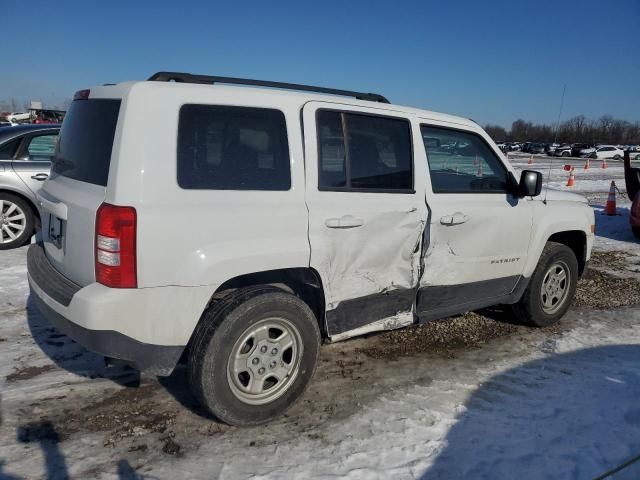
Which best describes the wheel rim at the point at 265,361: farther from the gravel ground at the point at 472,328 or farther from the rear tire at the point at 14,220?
the rear tire at the point at 14,220

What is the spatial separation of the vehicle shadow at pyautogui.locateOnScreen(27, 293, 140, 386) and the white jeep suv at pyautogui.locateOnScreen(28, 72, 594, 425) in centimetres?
82

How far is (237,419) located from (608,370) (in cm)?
295

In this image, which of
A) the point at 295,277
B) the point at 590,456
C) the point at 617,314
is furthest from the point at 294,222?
the point at 617,314

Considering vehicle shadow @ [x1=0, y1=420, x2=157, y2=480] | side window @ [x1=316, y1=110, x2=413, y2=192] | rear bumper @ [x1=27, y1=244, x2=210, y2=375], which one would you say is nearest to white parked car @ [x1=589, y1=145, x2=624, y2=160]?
side window @ [x1=316, y1=110, x2=413, y2=192]

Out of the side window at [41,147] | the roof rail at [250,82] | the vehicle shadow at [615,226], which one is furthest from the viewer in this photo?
the vehicle shadow at [615,226]

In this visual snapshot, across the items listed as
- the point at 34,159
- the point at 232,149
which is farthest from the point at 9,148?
the point at 232,149

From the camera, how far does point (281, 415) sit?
3.21 m

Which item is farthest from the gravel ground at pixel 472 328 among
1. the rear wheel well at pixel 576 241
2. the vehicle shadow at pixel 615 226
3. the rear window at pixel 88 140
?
the vehicle shadow at pixel 615 226

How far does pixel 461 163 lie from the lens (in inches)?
160

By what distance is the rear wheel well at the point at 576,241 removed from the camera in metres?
4.97

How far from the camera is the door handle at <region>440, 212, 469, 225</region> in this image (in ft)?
12.2

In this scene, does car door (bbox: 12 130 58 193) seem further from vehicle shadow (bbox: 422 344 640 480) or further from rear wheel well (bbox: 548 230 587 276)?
rear wheel well (bbox: 548 230 587 276)

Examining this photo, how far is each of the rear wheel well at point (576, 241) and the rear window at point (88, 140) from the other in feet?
13.3

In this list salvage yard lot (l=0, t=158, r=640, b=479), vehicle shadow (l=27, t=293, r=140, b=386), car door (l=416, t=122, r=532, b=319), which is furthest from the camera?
car door (l=416, t=122, r=532, b=319)
